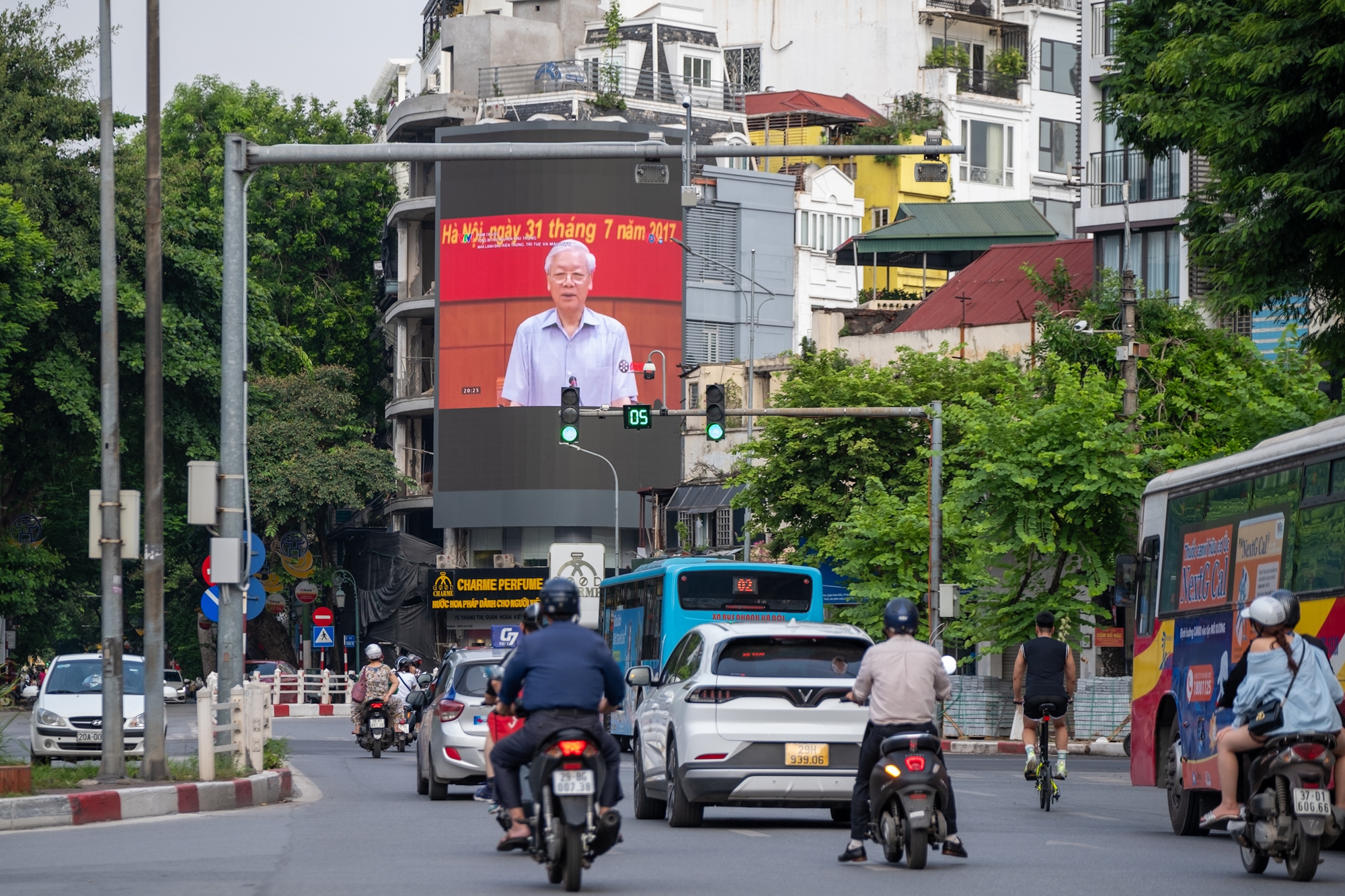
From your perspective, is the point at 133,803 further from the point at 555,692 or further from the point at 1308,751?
the point at 1308,751

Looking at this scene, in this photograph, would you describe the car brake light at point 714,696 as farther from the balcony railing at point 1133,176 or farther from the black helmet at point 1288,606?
the balcony railing at point 1133,176

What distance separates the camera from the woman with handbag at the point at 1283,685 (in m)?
12.4

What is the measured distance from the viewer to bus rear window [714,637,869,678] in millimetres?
16391

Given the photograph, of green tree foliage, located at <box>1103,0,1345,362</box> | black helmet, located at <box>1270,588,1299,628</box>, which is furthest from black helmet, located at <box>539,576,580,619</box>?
green tree foliage, located at <box>1103,0,1345,362</box>

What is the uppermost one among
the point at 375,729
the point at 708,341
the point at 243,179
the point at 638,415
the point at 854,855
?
the point at 708,341

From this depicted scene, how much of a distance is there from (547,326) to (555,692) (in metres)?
→ 56.4

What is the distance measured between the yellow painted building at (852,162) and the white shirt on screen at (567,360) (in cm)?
1384

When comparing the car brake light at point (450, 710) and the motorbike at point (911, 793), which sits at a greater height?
the motorbike at point (911, 793)

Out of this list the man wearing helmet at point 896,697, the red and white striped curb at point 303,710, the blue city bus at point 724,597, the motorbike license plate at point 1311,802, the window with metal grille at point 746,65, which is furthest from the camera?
the window with metal grille at point 746,65

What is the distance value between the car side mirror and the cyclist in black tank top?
692 millimetres

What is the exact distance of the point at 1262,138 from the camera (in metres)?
19.8

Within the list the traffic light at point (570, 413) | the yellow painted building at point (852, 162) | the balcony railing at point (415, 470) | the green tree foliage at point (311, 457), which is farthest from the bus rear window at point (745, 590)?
the yellow painted building at point (852, 162)

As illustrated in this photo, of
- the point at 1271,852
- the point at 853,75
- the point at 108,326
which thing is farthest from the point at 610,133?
the point at 1271,852

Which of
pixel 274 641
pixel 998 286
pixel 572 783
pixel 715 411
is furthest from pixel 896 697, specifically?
pixel 274 641
